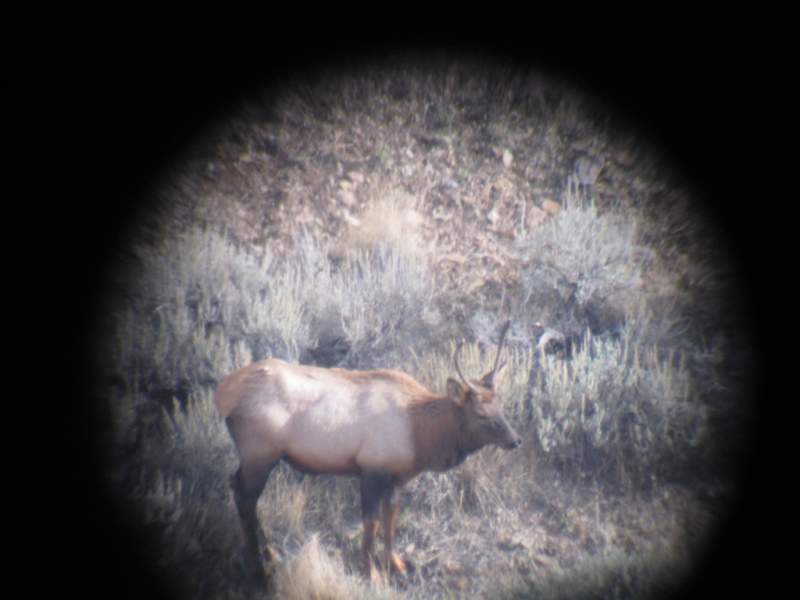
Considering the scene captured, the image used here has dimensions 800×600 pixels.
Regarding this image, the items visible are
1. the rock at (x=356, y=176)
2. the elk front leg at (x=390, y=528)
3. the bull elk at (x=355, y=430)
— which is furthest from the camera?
the rock at (x=356, y=176)

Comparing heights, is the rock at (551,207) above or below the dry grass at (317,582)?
above

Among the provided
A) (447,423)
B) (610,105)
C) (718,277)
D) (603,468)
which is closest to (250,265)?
(447,423)

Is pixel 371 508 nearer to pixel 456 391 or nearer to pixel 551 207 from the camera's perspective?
pixel 456 391

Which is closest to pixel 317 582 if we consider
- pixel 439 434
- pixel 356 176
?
pixel 439 434

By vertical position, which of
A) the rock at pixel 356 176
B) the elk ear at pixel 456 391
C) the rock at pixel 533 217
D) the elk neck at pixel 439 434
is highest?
the rock at pixel 356 176

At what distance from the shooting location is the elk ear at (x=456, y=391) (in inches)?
112

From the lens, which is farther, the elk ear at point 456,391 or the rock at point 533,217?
the rock at point 533,217

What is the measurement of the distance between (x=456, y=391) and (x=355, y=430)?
541mm

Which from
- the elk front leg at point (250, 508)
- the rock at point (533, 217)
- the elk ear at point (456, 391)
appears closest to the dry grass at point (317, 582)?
the elk front leg at point (250, 508)

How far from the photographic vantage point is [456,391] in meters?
2.88

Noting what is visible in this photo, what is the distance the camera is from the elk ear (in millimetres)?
2842

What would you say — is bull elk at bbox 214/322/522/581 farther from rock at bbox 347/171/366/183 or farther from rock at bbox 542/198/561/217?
rock at bbox 347/171/366/183

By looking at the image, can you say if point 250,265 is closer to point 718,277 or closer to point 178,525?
point 178,525

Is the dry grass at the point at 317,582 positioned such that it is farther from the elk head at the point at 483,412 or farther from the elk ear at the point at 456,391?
the elk ear at the point at 456,391
